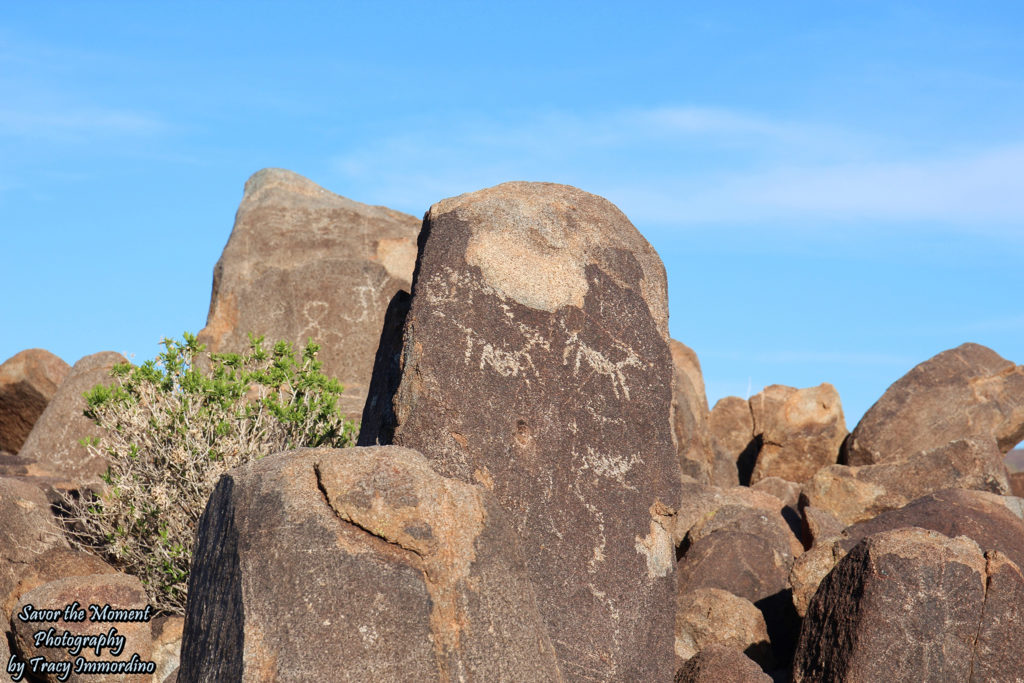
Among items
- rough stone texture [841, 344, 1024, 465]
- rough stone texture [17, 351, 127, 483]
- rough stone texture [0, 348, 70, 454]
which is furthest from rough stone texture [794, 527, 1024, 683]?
rough stone texture [0, 348, 70, 454]

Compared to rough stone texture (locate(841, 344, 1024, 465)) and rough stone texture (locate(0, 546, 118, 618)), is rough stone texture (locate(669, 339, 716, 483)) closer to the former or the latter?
rough stone texture (locate(841, 344, 1024, 465))

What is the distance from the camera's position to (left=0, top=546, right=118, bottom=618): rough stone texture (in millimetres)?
8617

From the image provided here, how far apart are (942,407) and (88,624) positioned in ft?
44.0

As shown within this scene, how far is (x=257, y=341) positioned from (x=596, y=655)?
4931 millimetres

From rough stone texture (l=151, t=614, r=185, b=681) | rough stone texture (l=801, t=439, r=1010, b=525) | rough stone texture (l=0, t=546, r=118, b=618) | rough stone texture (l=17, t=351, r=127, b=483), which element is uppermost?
rough stone texture (l=801, t=439, r=1010, b=525)

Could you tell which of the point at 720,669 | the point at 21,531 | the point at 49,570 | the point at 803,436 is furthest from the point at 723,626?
the point at 803,436

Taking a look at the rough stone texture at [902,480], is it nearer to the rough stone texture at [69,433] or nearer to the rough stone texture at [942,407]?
the rough stone texture at [942,407]

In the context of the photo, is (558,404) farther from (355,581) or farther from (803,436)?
(803,436)

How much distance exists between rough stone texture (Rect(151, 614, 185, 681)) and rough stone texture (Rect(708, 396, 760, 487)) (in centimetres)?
1312

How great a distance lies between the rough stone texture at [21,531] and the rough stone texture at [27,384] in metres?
6.71

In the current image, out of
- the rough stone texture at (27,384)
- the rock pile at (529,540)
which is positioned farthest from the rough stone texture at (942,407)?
the rough stone texture at (27,384)

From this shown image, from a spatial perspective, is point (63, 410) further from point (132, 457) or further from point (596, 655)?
point (596, 655)

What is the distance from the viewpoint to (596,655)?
6141mm

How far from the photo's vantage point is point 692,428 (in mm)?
16812
